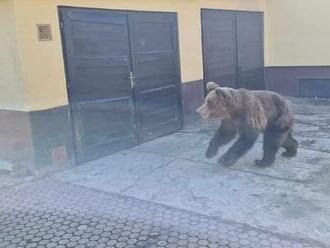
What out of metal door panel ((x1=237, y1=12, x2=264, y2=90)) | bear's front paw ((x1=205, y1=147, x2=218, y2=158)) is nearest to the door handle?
bear's front paw ((x1=205, y1=147, x2=218, y2=158))

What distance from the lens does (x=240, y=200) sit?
4.15m

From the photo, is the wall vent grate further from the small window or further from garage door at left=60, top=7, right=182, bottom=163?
the small window

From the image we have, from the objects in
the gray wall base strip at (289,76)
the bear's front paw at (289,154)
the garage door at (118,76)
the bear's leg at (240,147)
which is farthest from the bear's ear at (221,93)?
the gray wall base strip at (289,76)

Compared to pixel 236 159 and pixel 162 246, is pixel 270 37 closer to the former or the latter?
pixel 236 159

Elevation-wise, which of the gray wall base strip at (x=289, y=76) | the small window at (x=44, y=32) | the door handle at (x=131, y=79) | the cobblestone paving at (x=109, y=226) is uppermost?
the small window at (x=44, y=32)

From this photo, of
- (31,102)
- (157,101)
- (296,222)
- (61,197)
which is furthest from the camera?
(157,101)

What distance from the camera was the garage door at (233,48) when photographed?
8.09m

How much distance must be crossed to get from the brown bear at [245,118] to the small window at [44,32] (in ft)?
6.68

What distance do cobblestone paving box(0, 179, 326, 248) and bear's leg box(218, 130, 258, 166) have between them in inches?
51.7

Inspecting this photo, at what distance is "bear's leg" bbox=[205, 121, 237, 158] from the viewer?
4950mm

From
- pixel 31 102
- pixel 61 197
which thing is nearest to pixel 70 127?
pixel 31 102

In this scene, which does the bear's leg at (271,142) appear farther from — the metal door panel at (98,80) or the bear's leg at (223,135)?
the metal door panel at (98,80)

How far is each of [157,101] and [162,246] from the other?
3780 millimetres

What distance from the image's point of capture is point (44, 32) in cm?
490
